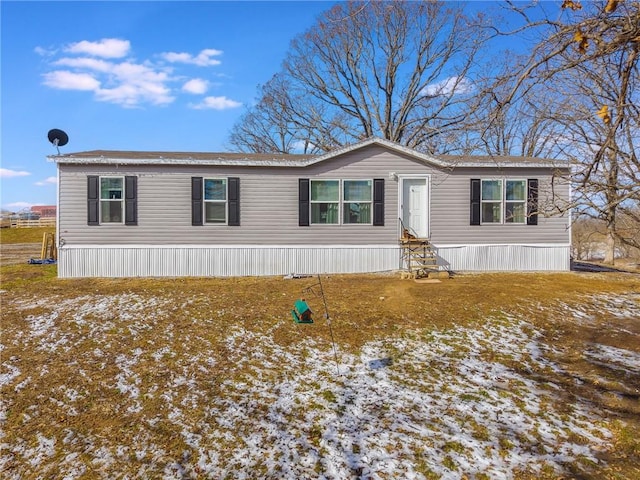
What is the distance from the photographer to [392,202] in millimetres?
11469

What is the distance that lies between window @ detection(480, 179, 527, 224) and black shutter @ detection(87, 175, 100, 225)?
11199mm

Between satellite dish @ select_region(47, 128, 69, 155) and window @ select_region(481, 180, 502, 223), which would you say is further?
window @ select_region(481, 180, 502, 223)

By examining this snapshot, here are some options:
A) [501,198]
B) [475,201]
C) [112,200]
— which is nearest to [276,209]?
[112,200]

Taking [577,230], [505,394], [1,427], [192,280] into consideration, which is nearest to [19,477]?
[1,427]

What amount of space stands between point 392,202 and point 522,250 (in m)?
4.32

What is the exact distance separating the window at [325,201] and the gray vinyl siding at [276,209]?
0.74ft

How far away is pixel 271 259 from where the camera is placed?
1136 centimetres

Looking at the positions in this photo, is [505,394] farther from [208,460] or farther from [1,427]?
[1,427]

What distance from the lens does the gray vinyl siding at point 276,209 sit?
35.3 ft

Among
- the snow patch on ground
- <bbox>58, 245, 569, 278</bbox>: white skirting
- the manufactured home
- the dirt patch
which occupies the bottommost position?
the snow patch on ground

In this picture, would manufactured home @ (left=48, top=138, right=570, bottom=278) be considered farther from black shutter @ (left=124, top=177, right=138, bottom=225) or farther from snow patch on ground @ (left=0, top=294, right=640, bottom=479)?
snow patch on ground @ (left=0, top=294, right=640, bottom=479)

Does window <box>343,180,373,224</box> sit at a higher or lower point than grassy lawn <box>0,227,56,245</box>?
higher

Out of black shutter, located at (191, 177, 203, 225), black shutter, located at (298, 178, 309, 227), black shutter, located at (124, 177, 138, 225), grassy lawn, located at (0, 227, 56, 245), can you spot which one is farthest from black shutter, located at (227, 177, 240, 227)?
grassy lawn, located at (0, 227, 56, 245)

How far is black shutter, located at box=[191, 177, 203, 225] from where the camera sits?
10992mm
